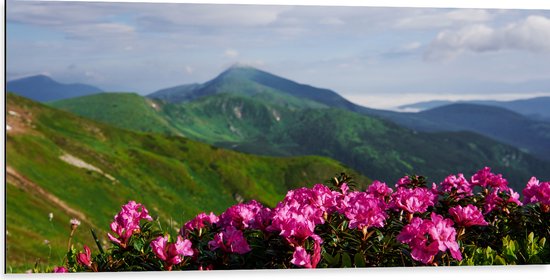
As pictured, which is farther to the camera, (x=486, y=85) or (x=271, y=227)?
(x=486, y=85)

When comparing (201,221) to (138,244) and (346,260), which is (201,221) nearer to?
(138,244)

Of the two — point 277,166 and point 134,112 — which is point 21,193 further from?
point 134,112

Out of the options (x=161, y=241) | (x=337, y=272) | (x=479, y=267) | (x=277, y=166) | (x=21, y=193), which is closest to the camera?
(x=161, y=241)

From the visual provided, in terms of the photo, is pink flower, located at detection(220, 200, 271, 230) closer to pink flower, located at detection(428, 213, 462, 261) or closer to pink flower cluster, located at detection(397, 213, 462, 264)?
pink flower cluster, located at detection(397, 213, 462, 264)

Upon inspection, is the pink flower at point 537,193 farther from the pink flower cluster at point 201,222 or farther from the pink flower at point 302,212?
the pink flower cluster at point 201,222

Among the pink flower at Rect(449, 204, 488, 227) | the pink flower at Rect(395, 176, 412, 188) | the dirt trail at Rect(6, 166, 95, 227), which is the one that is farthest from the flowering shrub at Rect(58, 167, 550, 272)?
the dirt trail at Rect(6, 166, 95, 227)

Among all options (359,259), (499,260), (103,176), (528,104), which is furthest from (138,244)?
(103,176)

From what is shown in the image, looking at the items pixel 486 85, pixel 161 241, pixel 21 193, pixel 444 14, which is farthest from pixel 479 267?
pixel 21 193
